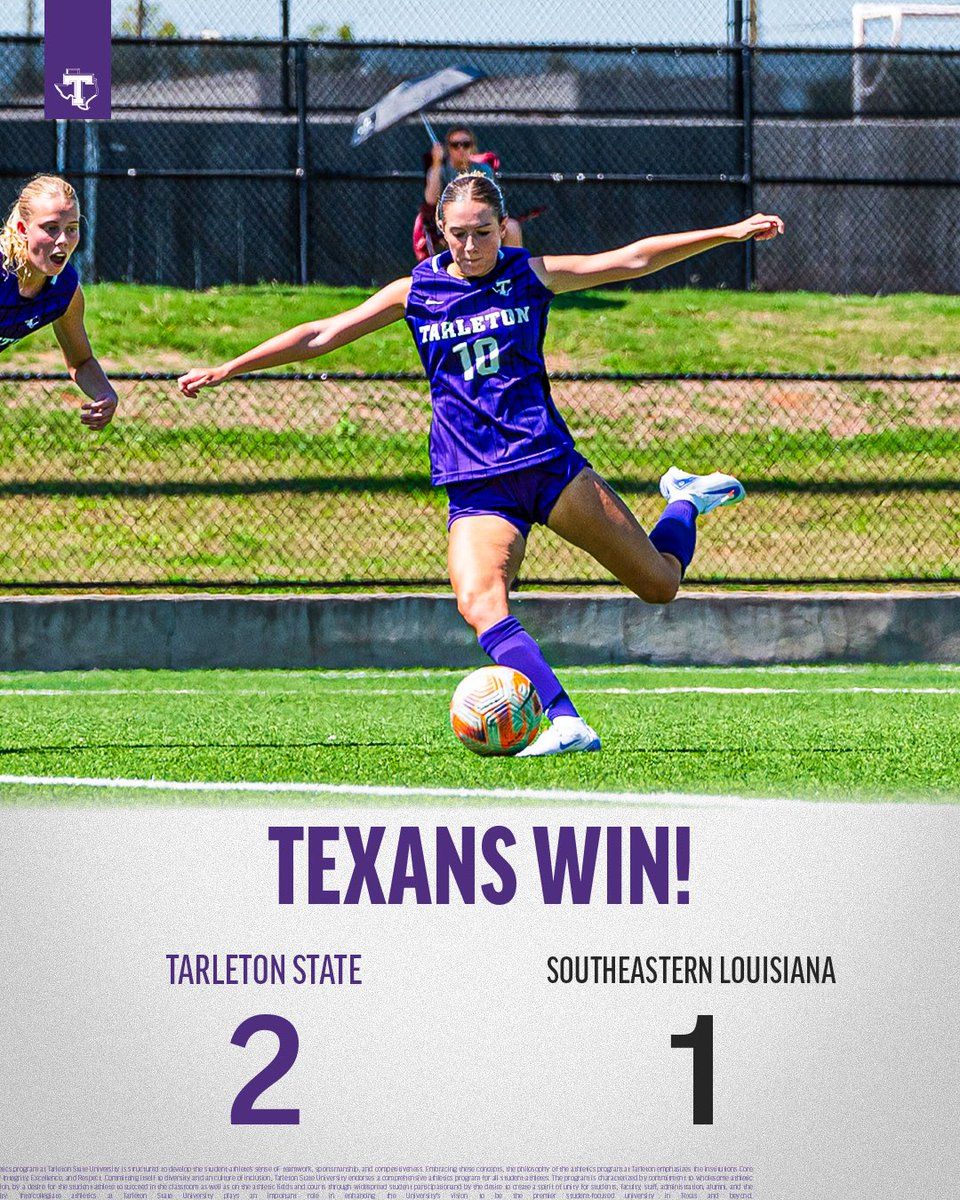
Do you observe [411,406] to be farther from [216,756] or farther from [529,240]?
[216,756]

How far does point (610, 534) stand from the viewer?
6895mm

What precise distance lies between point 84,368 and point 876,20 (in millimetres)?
18594

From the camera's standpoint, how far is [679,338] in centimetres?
1870

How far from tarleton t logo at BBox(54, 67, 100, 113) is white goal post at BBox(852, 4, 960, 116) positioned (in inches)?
343

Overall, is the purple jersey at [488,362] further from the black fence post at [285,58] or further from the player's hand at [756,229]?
the black fence post at [285,58]

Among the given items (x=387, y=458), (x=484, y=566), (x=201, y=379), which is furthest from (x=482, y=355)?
(x=387, y=458)

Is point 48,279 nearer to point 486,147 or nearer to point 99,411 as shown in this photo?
point 99,411

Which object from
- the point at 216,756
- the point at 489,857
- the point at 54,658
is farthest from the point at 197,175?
the point at 489,857

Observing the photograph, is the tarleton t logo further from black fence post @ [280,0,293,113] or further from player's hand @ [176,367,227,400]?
player's hand @ [176,367,227,400]

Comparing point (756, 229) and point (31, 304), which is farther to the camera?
point (31, 304)

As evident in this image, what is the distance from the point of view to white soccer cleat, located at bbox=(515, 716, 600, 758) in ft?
22.0

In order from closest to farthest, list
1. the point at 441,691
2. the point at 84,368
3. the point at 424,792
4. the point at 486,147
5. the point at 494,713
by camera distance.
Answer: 1. the point at 494,713
2. the point at 424,792
3. the point at 84,368
4. the point at 441,691
5. the point at 486,147

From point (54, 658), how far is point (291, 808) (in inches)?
236

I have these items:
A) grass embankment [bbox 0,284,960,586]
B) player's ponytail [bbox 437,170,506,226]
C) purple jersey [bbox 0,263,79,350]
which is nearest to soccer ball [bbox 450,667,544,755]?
player's ponytail [bbox 437,170,506,226]
